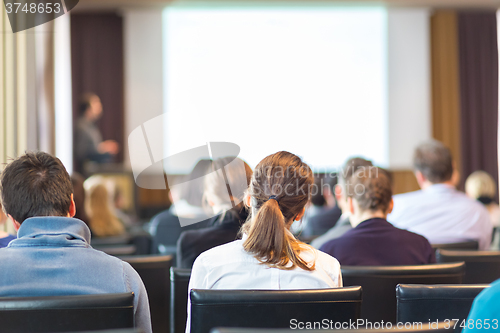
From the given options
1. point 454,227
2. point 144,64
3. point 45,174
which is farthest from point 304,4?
point 45,174

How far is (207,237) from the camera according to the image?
6.11 feet

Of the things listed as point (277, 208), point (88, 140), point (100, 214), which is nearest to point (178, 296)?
point (277, 208)

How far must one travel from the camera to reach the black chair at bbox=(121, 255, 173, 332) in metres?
1.72

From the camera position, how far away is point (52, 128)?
16.8ft

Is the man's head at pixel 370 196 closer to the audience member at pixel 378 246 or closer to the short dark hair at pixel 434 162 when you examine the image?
the audience member at pixel 378 246

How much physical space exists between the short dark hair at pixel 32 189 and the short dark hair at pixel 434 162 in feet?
6.76

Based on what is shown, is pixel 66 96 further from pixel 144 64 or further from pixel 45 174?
pixel 45 174

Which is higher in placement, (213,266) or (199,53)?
(199,53)

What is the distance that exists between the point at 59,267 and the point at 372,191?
3.92 ft

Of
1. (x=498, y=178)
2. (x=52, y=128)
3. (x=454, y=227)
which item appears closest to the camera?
(x=454, y=227)

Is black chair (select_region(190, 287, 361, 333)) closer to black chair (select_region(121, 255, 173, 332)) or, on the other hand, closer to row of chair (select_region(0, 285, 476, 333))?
row of chair (select_region(0, 285, 476, 333))

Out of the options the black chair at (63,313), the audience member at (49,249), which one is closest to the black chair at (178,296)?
the audience member at (49,249)

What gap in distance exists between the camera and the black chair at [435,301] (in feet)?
3.84

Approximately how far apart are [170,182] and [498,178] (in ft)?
17.1
